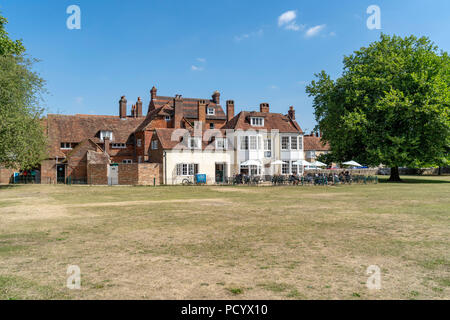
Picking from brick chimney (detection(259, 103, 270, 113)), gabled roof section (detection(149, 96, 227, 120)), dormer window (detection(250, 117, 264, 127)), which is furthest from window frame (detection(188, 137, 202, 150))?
brick chimney (detection(259, 103, 270, 113))

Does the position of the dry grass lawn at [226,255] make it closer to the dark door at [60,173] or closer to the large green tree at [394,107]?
the large green tree at [394,107]

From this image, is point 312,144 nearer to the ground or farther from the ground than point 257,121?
nearer to the ground

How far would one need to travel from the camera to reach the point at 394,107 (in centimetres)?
3722

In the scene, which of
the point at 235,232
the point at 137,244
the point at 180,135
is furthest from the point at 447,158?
the point at 137,244

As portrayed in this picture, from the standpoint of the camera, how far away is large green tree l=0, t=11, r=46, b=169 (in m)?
29.2

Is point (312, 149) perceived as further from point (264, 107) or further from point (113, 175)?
point (113, 175)

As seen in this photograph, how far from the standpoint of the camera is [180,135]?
1599 inches

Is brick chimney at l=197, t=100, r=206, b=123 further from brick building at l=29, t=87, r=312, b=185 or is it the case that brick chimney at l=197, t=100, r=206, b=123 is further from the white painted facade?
the white painted facade

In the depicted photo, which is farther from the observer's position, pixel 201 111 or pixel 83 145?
pixel 201 111

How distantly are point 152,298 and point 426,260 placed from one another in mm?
5688

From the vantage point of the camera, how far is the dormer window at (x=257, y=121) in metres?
45.0

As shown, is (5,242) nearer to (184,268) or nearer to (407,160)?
(184,268)

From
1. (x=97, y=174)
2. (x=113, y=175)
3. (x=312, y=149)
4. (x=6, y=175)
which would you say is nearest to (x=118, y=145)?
(x=97, y=174)

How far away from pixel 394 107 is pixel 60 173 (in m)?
40.3
